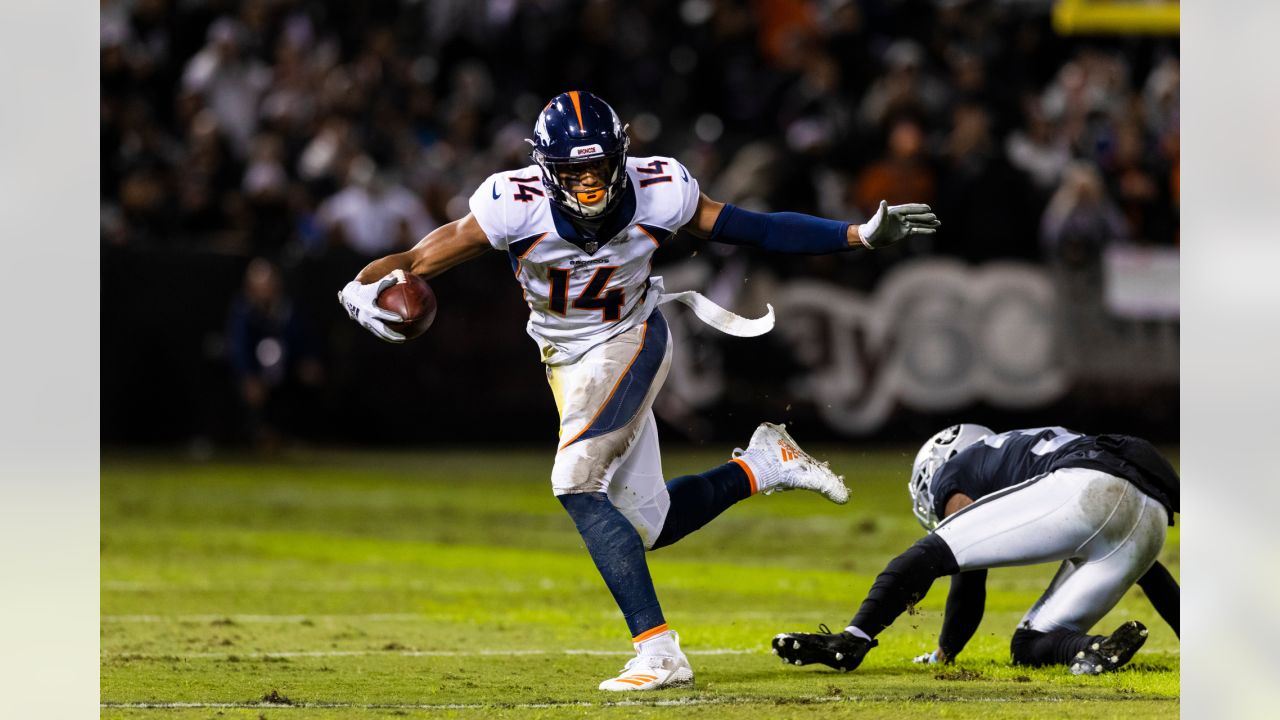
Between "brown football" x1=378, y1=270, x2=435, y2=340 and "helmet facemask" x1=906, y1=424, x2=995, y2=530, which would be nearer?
"brown football" x1=378, y1=270, x2=435, y2=340

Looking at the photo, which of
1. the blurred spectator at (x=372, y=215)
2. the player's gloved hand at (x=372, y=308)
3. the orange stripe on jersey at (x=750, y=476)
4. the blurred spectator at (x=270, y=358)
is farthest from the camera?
the blurred spectator at (x=372, y=215)

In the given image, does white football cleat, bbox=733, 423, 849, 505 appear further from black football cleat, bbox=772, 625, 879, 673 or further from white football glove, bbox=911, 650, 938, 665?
black football cleat, bbox=772, 625, 879, 673

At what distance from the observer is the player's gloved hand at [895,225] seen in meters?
5.79

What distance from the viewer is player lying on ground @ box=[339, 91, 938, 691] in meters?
5.68

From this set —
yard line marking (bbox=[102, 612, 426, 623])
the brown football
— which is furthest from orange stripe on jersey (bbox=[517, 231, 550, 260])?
yard line marking (bbox=[102, 612, 426, 623])

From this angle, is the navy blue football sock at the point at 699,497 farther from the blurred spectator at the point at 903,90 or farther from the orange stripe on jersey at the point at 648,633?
the blurred spectator at the point at 903,90

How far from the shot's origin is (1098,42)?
17891 millimetres

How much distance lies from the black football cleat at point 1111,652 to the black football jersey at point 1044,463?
46 centimetres

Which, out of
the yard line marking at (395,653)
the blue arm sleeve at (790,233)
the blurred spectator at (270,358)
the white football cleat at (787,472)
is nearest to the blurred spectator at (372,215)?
the blurred spectator at (270,358)

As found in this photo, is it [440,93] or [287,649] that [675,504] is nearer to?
[287,649]

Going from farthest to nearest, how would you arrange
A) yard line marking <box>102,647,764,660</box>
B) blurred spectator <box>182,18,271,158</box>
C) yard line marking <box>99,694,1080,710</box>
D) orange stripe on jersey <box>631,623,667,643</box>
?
blurred spectator <box>182,18,271,158</box> → yard line marking <box>102,647,764,660</box> → orange stripe on jersey <box>631,623,667,643</box> → yard line marking <box>99,694,1080,710</box>

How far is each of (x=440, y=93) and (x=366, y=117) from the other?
3.40 ft

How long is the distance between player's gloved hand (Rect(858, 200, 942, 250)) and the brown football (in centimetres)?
156
